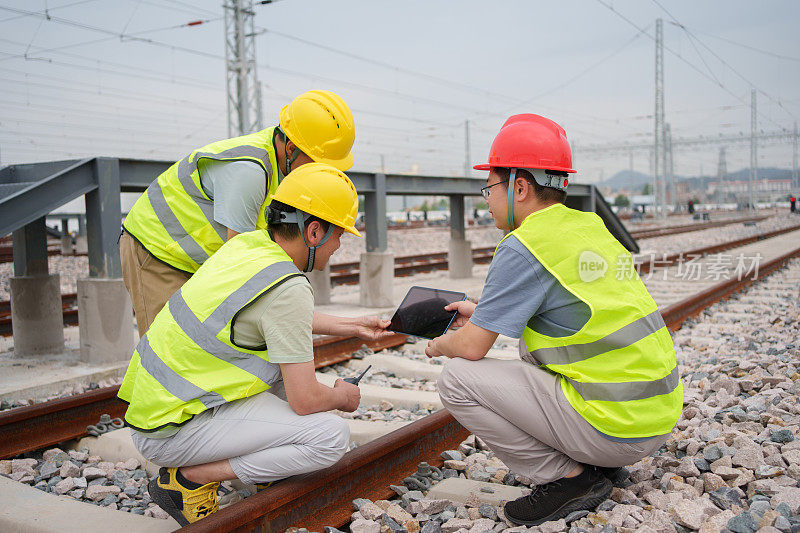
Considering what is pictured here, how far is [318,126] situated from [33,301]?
4.02 metres

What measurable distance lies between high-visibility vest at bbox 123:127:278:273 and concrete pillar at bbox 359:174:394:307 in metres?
4.97

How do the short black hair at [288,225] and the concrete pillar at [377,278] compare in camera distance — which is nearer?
the short black hair at [288,225]

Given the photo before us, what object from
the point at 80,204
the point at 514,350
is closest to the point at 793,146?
the point at 80,204

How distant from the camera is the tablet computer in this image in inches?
136

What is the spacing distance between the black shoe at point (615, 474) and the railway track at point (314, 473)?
0.97m

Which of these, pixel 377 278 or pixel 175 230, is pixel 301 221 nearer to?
pixel 175 230

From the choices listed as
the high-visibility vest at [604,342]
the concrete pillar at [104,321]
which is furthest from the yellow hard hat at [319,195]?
the concrete pillar at [104,321]

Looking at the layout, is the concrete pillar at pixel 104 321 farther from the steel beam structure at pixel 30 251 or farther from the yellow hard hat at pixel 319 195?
the yellow hard hat at pixel 319 195

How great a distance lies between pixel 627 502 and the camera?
2951 mm

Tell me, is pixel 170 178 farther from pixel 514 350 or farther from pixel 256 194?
pixel 514 350

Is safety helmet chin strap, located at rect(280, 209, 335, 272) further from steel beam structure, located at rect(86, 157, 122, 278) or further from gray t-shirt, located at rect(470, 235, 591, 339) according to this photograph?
steel beam structure, located at rect(86, 157, 122, 278)

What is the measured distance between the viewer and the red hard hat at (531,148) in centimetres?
288

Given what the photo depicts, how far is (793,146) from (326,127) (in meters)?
70.5

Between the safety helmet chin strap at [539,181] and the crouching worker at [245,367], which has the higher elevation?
the safety helmet chin strap at [539,181]
